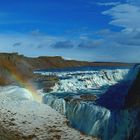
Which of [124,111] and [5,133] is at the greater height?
[124,111]

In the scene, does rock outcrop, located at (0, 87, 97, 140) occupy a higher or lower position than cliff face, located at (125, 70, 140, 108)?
lower

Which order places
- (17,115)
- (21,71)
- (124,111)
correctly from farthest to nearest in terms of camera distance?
(21,71) < (17,115) < (124,111)

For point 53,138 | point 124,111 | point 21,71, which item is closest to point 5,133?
→ point 53,138

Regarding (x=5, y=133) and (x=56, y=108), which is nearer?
(x=5, y=133)

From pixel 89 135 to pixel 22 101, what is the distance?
12.4 m

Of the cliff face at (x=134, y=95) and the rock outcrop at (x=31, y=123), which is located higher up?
the cliff face at (x=134, y=95)

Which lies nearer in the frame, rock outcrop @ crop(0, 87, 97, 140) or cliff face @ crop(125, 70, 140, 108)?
cliff face @ crop(125, 70, 140, 108)

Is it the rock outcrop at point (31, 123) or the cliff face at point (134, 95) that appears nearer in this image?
the cliff face at point (134, 95)

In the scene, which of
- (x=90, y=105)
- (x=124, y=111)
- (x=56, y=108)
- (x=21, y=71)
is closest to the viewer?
(x=124, y=111)

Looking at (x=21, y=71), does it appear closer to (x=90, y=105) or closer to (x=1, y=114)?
(x=1, y=114)

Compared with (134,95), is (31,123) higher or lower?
lower

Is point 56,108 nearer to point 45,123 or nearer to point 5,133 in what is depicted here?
point 45,123

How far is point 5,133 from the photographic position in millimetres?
27062

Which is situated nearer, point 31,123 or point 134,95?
point 134,95
